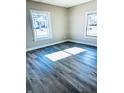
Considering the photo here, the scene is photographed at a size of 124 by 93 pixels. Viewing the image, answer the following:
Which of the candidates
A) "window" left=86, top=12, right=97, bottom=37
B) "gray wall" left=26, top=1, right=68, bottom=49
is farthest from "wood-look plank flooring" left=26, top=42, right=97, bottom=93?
"window" left=86, top=12, right=97, bottom=37

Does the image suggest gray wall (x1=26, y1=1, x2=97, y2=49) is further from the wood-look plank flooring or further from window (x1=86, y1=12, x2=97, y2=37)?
the wood-look plank flooring

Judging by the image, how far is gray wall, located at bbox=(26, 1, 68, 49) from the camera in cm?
478

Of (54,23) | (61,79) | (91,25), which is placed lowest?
(61,79)

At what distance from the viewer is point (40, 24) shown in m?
5.24

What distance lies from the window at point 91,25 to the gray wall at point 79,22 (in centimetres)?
21

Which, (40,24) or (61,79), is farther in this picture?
(40,24)

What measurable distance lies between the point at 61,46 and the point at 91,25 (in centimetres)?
193

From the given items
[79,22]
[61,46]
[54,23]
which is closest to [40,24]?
[54,23]

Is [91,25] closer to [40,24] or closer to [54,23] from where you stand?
[54,23]

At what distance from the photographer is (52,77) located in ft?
7.51

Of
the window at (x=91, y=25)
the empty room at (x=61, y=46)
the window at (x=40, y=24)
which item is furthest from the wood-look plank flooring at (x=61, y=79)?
the window at (x=91, y=25)

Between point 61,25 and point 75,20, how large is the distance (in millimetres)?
884
